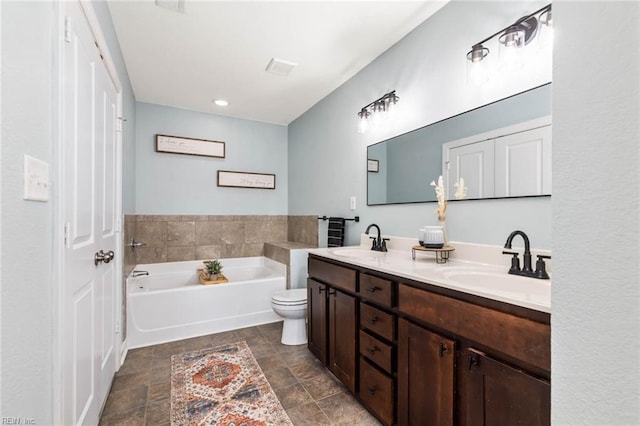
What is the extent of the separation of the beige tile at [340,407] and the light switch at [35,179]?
169cm

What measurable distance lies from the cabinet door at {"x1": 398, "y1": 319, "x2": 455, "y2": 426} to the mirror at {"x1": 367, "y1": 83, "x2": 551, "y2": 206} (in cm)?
84

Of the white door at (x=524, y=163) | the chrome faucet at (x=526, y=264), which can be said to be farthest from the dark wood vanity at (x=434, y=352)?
the white door at (x=524, y=163)

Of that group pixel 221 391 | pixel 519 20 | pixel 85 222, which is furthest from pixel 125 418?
pixel 519 20

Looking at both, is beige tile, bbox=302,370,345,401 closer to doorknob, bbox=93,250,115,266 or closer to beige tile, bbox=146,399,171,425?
beige tile, bbox=146,399,171,425

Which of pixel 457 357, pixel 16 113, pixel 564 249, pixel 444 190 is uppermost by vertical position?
pixel 16 113

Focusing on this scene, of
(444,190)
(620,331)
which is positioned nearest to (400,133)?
(444,190)

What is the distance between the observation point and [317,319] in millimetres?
2150

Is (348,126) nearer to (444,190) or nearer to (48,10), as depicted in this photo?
(444,190)

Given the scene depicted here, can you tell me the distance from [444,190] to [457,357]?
1.02 metres

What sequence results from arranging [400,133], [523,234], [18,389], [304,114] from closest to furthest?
1. [18,389]
2. [523,234]
3. [400,133]
4. [304,114]

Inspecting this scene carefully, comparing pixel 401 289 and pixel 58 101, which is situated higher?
pixel 58 101

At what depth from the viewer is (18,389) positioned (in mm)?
750

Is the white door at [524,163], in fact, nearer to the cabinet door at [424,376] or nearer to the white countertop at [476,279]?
the white countertop at [476,279]

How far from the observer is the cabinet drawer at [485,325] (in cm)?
86
